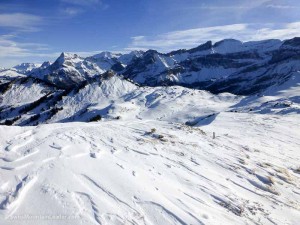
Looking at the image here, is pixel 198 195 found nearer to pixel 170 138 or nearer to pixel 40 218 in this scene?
pixel 40 218

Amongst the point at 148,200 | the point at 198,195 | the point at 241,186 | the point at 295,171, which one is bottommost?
the point at 295,171

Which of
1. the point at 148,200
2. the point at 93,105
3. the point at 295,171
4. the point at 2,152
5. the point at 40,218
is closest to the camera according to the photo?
the point at 40,218

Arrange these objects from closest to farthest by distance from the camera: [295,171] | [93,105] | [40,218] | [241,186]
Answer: [40,218]
[241,186]
[295,171]
[93,105]

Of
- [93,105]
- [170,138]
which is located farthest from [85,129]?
[93,105]

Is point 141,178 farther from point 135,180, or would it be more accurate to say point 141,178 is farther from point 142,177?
point 135,180

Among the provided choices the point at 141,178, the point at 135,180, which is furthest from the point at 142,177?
the point at 135,180

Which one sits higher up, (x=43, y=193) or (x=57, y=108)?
(x=43, y=193)

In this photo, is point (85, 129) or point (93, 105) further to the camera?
point (93, 105)

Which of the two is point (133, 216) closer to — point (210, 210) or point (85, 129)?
point (210, 210)
